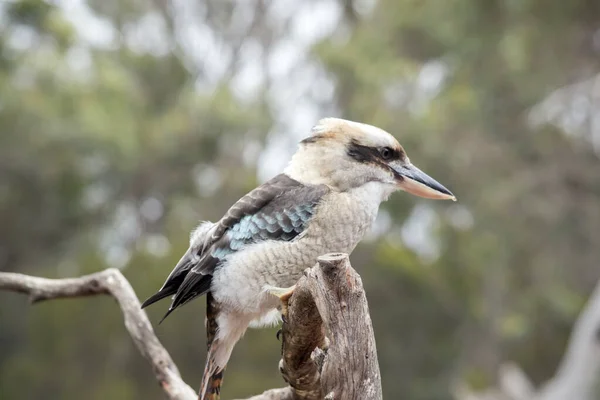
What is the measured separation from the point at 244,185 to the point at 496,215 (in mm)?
1984

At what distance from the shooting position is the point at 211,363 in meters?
1.86

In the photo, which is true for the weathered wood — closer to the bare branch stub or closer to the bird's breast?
the bare branch stub

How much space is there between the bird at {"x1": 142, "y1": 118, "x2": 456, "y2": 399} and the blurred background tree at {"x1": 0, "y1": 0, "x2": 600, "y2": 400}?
8.01ft

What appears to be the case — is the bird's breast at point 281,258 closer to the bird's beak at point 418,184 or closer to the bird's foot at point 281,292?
the bird's foot at point 281,292

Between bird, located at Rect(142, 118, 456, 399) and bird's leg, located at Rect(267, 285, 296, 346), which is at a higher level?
bird, located at Rect(142, 118, 456, 399)

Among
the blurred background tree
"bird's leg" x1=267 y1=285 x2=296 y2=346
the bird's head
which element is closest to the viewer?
"bird's leg" x1=267 y1=285 x2=296 y2=346

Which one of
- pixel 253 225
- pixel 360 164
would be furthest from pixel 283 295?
pixel 360 164

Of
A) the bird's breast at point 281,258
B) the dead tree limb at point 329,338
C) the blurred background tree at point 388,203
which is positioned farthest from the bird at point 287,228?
the blurred background tree at point 388,203

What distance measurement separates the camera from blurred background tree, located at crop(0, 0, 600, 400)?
16.3ft

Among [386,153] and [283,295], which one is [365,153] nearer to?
[386,153]

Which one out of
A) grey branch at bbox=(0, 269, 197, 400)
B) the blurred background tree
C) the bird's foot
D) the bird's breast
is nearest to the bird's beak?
Answer: the bird's breast

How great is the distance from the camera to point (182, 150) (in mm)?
6547

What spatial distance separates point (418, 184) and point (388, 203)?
4656mm

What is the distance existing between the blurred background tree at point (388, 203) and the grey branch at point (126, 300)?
6.71ft
